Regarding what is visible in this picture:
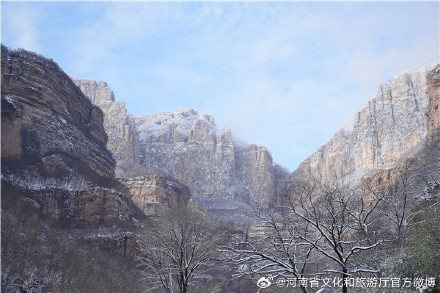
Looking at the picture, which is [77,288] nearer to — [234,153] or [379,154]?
[379,154]

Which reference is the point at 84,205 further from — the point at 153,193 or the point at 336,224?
the point at 336,224

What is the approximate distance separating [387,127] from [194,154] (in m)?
68.9

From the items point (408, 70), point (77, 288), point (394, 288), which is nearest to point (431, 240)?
point (394, 288)

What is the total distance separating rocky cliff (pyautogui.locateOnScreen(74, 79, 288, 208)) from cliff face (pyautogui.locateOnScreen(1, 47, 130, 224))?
77.6m

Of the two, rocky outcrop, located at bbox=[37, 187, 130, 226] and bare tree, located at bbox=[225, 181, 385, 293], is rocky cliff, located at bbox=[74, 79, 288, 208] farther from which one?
bare tree, located at bbox=[225, 181, 385, 293]

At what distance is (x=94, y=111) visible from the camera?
78.2 m

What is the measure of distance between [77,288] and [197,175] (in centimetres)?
12397

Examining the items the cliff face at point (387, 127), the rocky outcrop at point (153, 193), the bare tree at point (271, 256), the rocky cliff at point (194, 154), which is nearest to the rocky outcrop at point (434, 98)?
the bare tree at point (271, 256)

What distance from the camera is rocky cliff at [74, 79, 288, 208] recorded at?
150m

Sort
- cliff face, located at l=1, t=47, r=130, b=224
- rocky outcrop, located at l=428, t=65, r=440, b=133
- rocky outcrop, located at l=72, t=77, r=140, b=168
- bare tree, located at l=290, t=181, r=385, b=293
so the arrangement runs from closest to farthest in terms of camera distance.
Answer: bare tree, located at l=290, t=181, r=385, b=293, cliff face, located at l=1, t=47, r=130, b=224, rocky outcrop, located at l=428, t=65, r=440, b=133, rocky outcrop, located at l=72, t=77, r=140, b=168

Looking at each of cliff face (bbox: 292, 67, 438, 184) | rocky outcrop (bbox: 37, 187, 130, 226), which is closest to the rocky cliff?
cliff face (bbox: 292, 67, 438, 184)

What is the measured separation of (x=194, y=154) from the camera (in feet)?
533

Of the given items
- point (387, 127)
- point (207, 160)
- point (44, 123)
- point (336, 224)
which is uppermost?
point (387, 127)

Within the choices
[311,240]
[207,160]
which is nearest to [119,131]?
[207,160]
